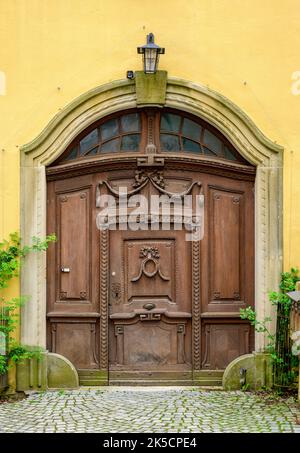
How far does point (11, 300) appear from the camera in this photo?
8.77 m

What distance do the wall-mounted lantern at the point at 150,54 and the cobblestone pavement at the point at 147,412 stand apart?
3482 mm

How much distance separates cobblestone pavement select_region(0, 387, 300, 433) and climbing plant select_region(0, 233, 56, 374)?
47cm

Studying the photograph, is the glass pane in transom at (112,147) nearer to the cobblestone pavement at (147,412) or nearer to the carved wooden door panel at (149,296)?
the carved wooden door panel at (149,296)

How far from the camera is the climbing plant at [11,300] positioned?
339 inches

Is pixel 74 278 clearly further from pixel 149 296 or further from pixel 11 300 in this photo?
pixel 149 296

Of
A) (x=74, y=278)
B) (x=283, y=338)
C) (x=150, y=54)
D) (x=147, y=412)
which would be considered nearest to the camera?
(x=147, y=412)

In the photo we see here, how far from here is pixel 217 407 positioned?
8055mm

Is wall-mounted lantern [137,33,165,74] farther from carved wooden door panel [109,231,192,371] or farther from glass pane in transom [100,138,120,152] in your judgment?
carved wooden door panel [109,231,192,371]

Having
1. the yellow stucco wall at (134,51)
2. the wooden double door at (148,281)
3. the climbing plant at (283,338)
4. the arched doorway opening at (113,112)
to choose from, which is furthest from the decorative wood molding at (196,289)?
the yellow stucco wall at (134,51)

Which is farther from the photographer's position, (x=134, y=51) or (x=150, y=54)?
(x=134, y=51)

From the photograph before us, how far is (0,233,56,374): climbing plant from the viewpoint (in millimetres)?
8602

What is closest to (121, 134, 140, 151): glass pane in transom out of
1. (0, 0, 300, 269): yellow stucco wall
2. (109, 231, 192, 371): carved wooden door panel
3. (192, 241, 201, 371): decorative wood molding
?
(0, 0, 300, 269): yellow stucco wall

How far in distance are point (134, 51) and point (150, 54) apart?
0.28m

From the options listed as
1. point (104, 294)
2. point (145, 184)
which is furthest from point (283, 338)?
point (145, 184)
